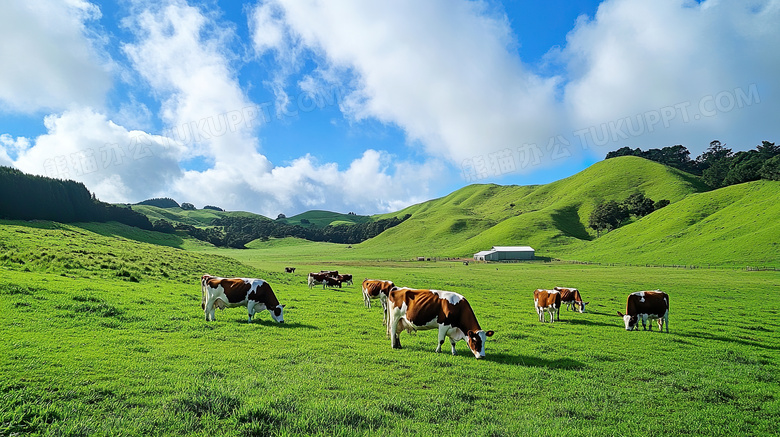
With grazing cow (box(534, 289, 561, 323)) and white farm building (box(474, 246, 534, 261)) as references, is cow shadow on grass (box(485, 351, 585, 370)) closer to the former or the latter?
grazing cow (box(534, 289, 561, 323))

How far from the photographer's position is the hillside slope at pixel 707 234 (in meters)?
67.1

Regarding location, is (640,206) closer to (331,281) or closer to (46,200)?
(331,281)

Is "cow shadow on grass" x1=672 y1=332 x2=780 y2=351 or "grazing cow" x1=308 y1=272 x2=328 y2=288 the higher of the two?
"grazing cow" x1=308 y1=272 x2=328 y2=288

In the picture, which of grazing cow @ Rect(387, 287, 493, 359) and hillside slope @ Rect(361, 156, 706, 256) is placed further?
hillside slope @ Rect(361, 156, 706, 256)

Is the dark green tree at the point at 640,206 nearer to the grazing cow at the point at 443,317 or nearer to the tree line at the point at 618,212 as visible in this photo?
the tree line at the point at 618,212

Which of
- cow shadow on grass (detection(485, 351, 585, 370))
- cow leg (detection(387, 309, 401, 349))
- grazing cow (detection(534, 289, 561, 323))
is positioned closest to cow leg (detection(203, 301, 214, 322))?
cow leg (detection(387, 309, 401, 349))

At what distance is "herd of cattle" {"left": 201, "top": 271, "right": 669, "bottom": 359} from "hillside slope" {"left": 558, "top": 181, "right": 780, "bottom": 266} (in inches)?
2458

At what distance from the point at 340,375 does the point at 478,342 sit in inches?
197

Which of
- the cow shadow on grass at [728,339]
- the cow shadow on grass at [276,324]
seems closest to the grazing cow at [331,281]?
the cow shadow on grass at [276,324]

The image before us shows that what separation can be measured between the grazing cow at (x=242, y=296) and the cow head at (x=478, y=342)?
895 centimetres

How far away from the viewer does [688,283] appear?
4284cm

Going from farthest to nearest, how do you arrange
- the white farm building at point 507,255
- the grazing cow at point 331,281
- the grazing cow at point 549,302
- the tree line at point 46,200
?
the white farm building at point 507,255
the tree line at point 46,200
the grazing cow at point 331,281
the grazing cow at point 549,302

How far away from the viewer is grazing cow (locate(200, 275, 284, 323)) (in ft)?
55.2

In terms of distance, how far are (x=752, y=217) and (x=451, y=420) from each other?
360 ft
